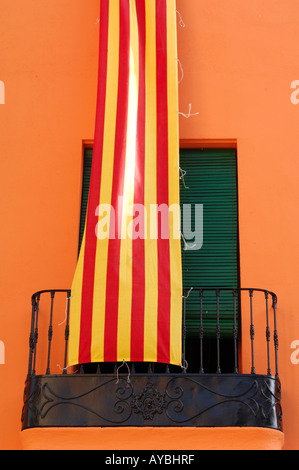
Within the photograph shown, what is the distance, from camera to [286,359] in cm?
870

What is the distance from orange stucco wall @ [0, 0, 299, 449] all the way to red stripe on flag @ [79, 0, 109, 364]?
1.98 ft

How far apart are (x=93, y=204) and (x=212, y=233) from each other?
4.46 ft

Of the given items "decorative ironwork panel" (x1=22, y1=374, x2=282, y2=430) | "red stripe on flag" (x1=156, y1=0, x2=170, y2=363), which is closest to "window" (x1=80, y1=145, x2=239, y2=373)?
"red stripe on flag" (x1=156, y1=0, x2=170, y2=363)

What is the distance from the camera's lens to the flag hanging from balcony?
8039mm

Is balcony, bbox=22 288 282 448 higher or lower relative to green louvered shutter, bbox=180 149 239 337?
lower

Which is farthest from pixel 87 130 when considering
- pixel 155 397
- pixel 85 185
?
pixel 155 397

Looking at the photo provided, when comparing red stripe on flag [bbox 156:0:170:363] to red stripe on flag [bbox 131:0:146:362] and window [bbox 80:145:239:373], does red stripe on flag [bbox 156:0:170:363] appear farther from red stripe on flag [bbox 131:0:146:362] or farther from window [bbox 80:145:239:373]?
window [bbox 80:145:239:373]

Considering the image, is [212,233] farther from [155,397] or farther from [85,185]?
[155,397]

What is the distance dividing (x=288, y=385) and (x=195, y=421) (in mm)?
1121

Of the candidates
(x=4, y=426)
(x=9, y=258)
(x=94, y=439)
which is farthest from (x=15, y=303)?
(x=94, y=439)

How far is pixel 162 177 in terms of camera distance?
8641 millimetres

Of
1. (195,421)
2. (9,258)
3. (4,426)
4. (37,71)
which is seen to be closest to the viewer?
(195,421)

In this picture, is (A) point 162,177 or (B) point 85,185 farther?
(B) point 85,185

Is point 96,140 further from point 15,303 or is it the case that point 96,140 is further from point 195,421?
point 195,421
